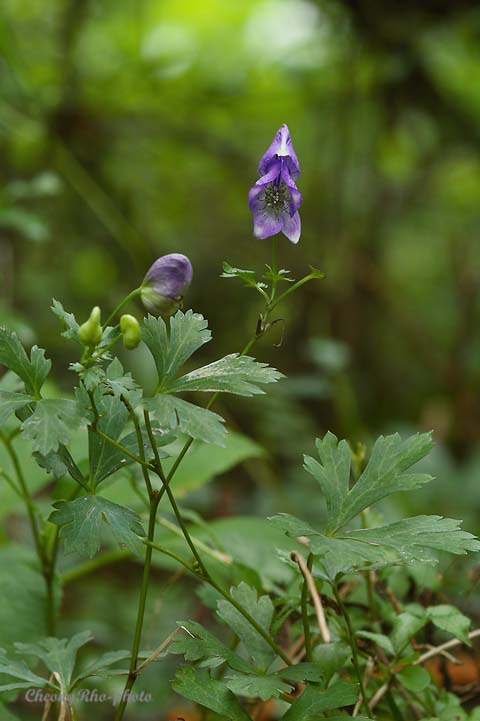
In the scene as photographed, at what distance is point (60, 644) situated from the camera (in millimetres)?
841

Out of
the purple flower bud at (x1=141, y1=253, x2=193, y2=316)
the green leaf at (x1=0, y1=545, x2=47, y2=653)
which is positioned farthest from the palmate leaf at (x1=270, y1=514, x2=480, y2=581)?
the green leaf at (x1=0, y1=545, x2=47, y2=653)

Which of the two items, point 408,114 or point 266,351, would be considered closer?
point 408,114

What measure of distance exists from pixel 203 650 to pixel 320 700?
0.11 m

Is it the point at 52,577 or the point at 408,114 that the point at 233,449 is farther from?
the point at 408,114

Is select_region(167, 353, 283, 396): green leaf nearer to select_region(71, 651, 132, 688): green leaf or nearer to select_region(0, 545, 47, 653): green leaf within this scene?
select_region(71, 651, 132, 688): green leaf

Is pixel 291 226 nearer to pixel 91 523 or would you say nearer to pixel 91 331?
pixel 91 331

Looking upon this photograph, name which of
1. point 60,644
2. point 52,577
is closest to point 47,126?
point 52,577

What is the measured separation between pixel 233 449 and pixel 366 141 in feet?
6.84

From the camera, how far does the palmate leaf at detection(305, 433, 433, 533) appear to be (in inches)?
29.1

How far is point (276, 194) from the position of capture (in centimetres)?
76

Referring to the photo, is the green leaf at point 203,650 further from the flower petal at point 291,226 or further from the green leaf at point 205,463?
the green leaf at point 205,463

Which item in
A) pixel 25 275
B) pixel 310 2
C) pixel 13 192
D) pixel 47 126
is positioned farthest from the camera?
pixel 25 275

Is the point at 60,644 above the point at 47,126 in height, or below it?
below

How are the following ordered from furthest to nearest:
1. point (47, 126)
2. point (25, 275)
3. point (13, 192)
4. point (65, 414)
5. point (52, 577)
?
point (25, 275) < point (47, 126) < point (13, 192) < point (52, 577) < point (65, 414)
